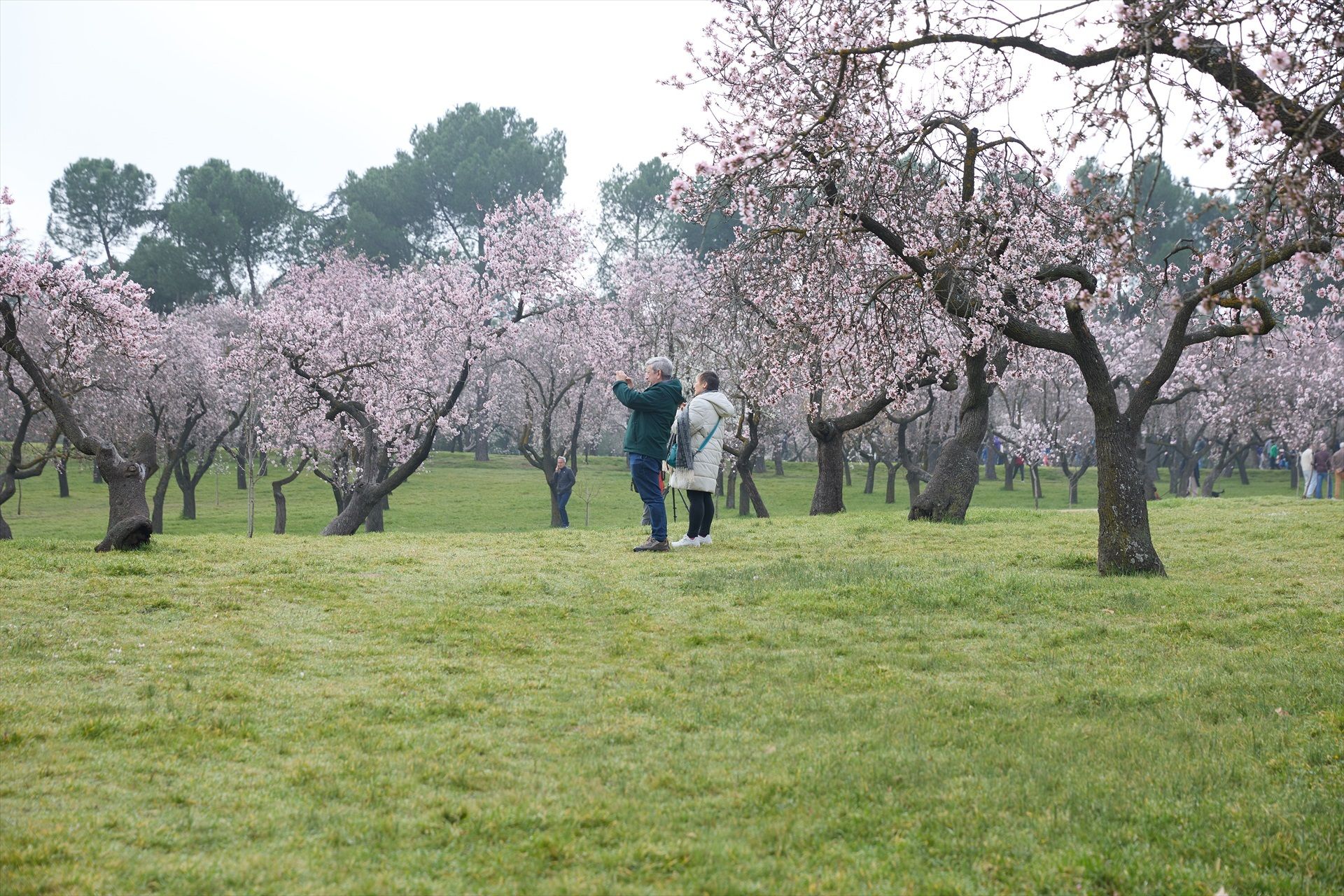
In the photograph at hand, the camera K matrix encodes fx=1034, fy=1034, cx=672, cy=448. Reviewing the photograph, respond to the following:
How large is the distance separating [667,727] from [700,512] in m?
8.40

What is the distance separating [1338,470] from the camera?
1042 inches

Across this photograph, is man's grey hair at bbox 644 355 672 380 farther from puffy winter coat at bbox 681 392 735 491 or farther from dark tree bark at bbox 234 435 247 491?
dark tree bark at bbox 234 435 247 491

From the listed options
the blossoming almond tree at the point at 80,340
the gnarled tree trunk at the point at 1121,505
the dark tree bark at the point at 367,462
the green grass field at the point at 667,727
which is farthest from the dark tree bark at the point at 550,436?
the green grass field at the point at 667,727

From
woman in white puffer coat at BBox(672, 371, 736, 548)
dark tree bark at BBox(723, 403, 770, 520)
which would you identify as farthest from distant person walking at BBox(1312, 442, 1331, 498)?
woman in white puffer coat at BBox(672, 371, 736, 548)

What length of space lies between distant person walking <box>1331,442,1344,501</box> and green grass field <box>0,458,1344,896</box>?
16542 mm

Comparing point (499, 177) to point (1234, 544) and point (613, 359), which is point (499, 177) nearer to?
point (613, 359)

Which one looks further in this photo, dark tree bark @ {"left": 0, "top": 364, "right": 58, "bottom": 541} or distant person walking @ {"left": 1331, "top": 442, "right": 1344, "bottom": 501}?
distant person walking @ {"left": 1331, "top": 442, "right": 1344, "bottom": 501}

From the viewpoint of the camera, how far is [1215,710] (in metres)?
6.46

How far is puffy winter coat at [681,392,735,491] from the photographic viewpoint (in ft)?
45.0

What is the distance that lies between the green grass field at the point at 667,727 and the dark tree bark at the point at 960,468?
5777 millimetres

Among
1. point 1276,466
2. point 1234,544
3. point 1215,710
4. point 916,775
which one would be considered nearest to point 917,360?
point 1234,544

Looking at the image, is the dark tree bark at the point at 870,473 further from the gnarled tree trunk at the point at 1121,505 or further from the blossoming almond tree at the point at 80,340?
the gnarled tree trunk at the point at 1121,505

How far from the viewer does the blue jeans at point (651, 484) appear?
44.5 ft

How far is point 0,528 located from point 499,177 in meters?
55.7
